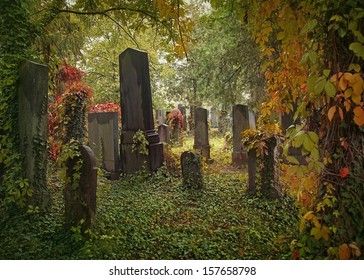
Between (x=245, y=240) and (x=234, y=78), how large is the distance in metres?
6.95

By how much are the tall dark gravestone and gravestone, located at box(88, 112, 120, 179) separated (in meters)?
0.24

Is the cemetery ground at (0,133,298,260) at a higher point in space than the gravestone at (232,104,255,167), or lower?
lower

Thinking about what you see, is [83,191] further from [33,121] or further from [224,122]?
[224,122]

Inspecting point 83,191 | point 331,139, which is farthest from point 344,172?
point 83,191

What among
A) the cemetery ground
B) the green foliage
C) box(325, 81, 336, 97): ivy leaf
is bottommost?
the cemetery ground

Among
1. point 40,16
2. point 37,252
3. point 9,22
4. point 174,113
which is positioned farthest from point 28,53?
point 174,113

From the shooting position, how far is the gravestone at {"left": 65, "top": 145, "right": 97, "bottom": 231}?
11.7 ft

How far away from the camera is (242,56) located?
28.1ft

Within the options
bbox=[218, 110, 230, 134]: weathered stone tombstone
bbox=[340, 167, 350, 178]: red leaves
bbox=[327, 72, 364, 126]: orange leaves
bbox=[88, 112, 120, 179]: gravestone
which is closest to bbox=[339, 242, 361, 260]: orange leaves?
bbox=[340, 167, 350, 178]: red leaves

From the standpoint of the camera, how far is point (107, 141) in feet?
24.5

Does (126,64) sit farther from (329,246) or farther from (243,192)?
(329,246)

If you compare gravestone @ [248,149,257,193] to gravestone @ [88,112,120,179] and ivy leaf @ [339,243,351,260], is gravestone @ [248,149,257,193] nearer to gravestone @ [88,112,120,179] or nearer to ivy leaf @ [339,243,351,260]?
gravestone @ [88,112,120,179]

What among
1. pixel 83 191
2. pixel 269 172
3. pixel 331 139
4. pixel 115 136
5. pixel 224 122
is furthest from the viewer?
pixel 224 122

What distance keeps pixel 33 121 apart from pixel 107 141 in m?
3.43
